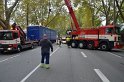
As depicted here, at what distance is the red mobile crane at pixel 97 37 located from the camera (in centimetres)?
3149

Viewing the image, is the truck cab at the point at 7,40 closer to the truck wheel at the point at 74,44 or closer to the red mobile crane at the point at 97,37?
the red mobile crane at the point at 97,37

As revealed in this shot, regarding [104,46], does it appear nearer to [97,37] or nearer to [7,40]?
[97,37]

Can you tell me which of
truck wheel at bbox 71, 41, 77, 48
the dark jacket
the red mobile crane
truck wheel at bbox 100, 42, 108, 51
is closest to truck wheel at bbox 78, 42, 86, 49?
the red mobile crane

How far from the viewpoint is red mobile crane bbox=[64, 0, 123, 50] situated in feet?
103

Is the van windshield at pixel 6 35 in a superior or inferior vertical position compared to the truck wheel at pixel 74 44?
superior

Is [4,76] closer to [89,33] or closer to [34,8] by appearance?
[89,33]

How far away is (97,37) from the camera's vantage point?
33.7 metres

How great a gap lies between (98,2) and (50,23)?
26.3m

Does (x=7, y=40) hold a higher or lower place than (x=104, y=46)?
higher

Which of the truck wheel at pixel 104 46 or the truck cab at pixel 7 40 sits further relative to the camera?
the truck wheel at pixel 104 46

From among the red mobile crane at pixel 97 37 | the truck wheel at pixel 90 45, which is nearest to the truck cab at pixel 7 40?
the red mobile crane at pixel 97 37

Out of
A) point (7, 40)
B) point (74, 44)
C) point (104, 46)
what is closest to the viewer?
point (7, 40)

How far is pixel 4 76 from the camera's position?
12.0m

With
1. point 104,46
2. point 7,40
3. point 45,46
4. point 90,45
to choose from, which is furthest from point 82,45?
point 45,46
